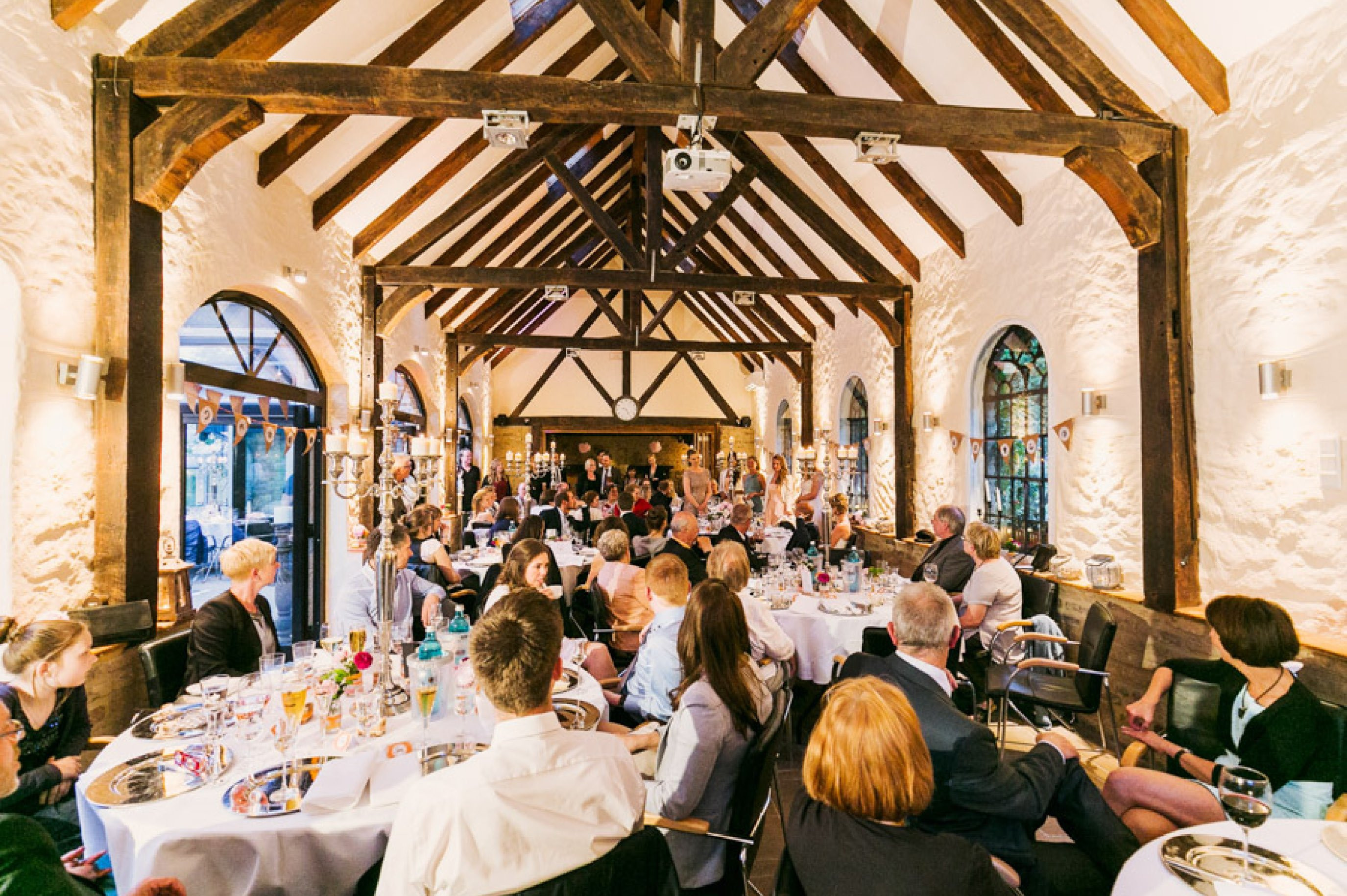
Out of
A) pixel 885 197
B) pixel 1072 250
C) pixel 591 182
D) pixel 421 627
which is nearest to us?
pixel 421 627

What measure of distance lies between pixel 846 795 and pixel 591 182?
10590mm

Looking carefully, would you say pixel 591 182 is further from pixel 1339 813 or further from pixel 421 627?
pixel 1339 813

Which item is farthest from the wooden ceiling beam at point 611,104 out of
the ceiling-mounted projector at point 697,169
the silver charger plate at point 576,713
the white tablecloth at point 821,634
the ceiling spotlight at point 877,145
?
the silver charger plate at point 576,713

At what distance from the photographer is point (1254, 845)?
70.9 inches

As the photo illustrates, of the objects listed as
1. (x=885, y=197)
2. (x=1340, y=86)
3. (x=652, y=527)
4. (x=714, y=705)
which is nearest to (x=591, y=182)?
(x=885, y=197)

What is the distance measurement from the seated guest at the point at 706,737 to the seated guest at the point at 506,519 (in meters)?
5.40

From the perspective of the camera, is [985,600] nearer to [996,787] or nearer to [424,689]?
[996,787]

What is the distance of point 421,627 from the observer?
4711mm

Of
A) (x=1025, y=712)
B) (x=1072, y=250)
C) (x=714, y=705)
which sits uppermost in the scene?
(x=1072, y=250)

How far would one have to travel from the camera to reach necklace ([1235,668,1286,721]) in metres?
2.47

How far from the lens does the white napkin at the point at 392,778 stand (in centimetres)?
194

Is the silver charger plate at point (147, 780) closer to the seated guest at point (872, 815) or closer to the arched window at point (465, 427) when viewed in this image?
the seated guest at point (872, 815)

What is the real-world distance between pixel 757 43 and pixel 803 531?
4837mm

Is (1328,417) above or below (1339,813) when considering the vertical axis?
above
